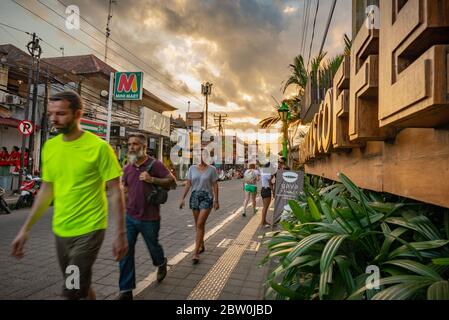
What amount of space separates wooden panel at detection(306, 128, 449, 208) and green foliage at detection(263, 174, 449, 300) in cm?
27

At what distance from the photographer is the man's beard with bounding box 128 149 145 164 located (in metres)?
3.64

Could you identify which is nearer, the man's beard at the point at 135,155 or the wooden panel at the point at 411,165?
the wooden panel at the point at 411,165

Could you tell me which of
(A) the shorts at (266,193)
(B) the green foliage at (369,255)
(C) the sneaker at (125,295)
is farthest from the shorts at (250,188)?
(C) the sneaker at (125,295)

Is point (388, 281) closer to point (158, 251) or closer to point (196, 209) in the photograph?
point (158, 251)

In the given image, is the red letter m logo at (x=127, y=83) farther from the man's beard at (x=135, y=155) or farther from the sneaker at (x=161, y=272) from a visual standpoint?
the sneaker at (x=161, y=272)

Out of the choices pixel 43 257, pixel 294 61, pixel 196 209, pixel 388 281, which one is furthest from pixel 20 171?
pixel 388 281

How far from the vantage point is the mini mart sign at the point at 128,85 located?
15117 mm

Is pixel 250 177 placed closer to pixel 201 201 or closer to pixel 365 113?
pixel 201 201

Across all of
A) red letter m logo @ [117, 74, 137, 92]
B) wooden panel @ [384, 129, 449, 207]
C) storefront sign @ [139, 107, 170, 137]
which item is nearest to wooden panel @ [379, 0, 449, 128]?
wooden panel @ [384, 129, 449, 207]

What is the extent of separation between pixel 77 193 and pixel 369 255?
2.41m

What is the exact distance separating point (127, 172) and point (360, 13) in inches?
143

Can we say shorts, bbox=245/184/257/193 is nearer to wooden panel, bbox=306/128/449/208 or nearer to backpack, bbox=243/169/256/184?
backpack, bbox=243/169/256/184

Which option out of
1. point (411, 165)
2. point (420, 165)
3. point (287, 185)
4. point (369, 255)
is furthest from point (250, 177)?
point (420, 165)

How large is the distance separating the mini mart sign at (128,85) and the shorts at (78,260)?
1354 cm
